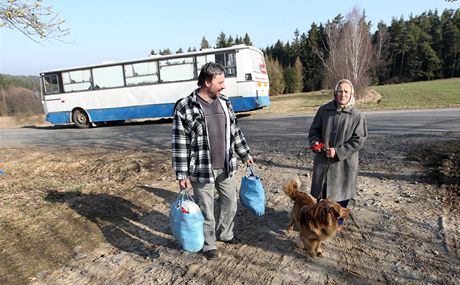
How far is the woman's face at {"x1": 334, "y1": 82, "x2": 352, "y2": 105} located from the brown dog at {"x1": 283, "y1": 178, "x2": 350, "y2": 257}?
3.19 ft

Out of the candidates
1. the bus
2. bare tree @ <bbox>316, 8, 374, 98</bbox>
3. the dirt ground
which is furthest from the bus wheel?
bare tree @ <bbox>316, 8, 374, 98</bbox>

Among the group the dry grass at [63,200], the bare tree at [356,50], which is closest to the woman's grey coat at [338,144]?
the dry grass at [63,200]

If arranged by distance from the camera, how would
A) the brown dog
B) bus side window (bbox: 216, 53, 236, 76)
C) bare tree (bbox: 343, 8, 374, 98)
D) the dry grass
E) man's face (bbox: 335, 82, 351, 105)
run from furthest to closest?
bare tree (bbox: 343, 8, 374, 98), bus side window (bbox: 216, 53, 236, 76), the dry grass, man's face (bbox: 335, 82, 351, 105), the brown dog

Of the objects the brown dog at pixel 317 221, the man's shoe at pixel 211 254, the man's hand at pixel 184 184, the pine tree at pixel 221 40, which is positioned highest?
the pine tree at pixel 221 40

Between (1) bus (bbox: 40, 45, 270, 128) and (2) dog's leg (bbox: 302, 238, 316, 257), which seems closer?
(2) dog's leg (bbox: 302, 238, 316, 257)

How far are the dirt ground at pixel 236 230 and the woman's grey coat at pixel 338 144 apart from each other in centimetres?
62

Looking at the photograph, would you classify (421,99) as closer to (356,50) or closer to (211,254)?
(356,50)

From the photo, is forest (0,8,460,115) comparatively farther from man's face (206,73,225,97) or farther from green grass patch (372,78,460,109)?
man's face (206,73,225,97)

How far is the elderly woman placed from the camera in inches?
122

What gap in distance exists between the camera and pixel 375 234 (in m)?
3.51

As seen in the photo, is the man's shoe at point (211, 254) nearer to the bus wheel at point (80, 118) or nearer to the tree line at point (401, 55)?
the bus wheel at point (80, 118)

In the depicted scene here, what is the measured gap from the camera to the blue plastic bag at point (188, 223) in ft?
9.52

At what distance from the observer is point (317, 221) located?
9.64 ft

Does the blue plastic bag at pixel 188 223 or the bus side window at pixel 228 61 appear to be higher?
the bus side window at pixel 228 61
